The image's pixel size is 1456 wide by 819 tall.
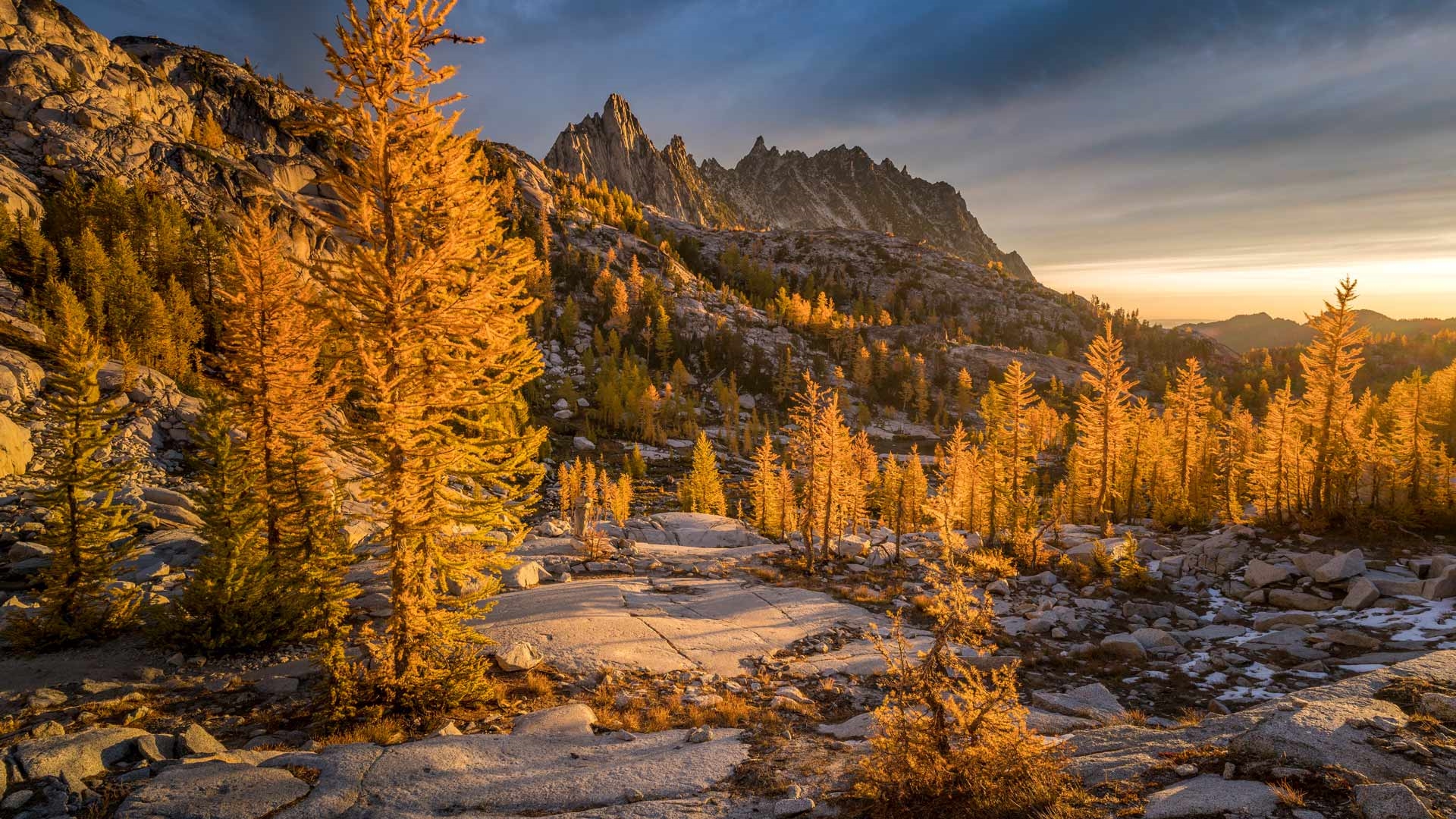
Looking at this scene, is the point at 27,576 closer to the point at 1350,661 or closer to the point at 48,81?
the point at 1350,661

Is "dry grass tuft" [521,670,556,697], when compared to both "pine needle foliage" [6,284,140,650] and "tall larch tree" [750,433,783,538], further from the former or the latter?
"tall larch tree" [750,433,783,538]

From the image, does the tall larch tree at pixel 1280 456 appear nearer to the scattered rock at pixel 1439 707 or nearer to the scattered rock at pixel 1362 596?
the scattered rock at pixel 1362 596

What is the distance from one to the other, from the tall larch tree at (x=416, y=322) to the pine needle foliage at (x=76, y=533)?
9.01m

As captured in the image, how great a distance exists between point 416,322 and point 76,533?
1233cm

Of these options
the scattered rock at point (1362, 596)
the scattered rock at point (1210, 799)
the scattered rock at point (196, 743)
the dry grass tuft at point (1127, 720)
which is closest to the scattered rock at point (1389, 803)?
the scattered rock at point (1210, 799)

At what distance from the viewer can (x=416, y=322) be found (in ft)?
32.1

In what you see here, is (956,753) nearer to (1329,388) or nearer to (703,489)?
(1329,388)

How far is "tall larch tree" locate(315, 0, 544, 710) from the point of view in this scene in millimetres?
9703

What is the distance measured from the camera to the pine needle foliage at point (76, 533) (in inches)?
522

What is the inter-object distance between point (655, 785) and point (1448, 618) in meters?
25.9

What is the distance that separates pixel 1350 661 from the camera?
50.3 feet

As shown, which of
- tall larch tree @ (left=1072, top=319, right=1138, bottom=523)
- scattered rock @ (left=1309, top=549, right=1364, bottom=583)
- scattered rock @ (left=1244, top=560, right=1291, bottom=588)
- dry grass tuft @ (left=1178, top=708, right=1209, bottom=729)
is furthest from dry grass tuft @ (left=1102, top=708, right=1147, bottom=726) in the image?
tall larch tree @ (left=1072, top=319, right=1138, bottom=523)

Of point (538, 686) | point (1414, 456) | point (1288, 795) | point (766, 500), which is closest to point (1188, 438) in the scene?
point (1414, 456)

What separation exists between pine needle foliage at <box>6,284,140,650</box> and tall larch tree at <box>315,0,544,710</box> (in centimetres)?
901
